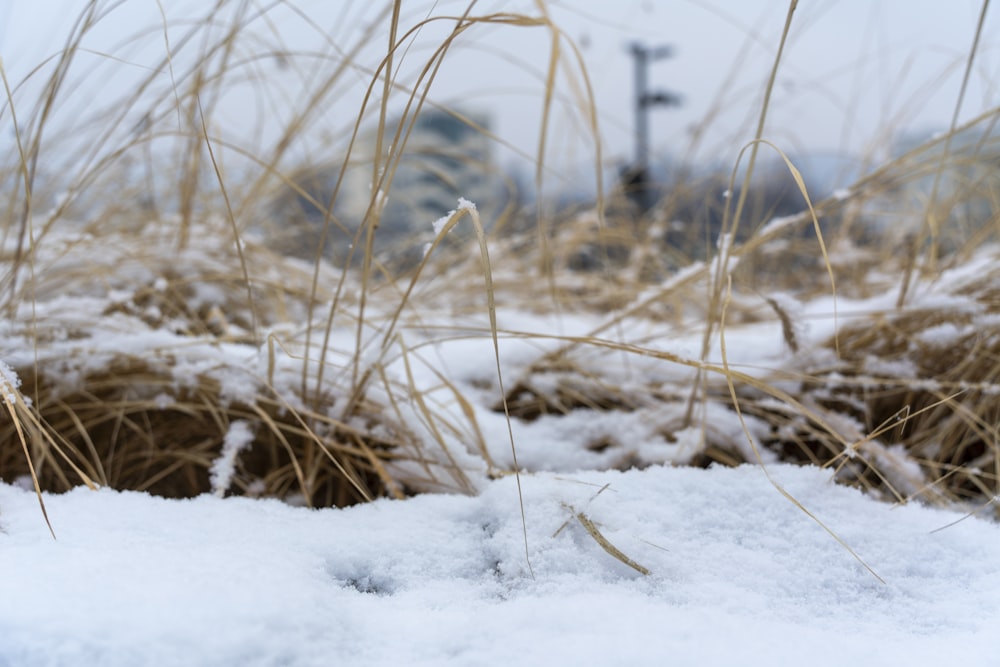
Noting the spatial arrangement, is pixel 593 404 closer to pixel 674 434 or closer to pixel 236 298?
pixel 674 434

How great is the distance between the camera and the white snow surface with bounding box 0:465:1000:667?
38cm

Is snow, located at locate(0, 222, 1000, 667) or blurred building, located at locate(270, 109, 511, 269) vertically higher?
blurred building, located at locate(270, 109, 511, 269)

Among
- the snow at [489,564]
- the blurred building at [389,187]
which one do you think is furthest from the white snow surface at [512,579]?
the blurred building at [389,187]

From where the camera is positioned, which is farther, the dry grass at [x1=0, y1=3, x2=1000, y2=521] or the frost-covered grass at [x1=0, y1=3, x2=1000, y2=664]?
the dry grass at [x1=0, y1=3, x2=1000, y2=521]

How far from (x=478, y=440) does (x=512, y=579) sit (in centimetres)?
23

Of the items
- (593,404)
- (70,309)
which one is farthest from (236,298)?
(593,404)

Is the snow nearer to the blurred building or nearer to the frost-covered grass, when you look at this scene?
the frost-covered grass

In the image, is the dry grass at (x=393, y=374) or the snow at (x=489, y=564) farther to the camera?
the dry grass at (x=393, y=374)

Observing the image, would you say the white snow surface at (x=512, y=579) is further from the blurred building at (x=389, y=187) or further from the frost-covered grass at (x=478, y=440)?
the blurred building at (x=389, y=187)

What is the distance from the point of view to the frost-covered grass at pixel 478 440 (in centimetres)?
44

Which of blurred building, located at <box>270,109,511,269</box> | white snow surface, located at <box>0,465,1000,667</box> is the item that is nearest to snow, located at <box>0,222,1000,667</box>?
white snow surface, located at <box>0,465,1000,667</box>

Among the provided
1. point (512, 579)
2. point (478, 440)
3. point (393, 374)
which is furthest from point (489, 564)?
point (393, 374)

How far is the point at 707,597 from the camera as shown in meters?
0.44

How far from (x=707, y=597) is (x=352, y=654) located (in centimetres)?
21
